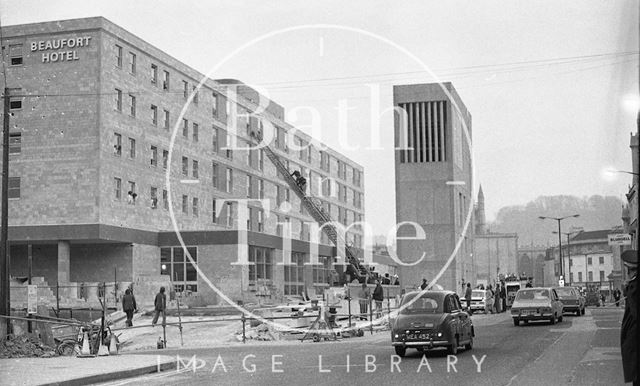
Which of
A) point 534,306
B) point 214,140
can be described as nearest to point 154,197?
point 214,140

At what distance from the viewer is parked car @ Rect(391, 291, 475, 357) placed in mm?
19844

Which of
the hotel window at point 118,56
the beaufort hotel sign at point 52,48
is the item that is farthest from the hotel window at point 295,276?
the beaufort hotel sign at point 52,48

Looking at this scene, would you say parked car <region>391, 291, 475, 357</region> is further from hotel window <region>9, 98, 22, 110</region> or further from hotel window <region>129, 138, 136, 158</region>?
hotel window <region>9, 98, 22, 110</region>

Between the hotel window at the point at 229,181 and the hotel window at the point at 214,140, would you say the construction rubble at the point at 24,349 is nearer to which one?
the hotel window at the point at 214,140

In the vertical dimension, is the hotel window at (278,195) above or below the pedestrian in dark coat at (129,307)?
above

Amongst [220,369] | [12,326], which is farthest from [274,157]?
[220,369]

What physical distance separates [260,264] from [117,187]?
14.0m

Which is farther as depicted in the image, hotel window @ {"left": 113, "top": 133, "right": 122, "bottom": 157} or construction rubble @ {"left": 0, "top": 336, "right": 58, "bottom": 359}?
hotel window @ {"left": 113, "top": 133, "right": 122, "bottom": 157}

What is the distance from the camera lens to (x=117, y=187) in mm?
54406

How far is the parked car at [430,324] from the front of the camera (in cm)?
1984

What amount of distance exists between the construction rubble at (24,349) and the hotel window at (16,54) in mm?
32974

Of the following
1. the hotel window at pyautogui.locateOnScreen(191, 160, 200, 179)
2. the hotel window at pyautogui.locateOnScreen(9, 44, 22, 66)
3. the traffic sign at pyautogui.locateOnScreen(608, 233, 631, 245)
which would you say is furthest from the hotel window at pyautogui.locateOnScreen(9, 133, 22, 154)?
the traffic sign at pyautogui.locateOnScreen(608, 233, 631, 245)

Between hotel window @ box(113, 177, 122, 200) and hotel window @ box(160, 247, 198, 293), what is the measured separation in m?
5.74

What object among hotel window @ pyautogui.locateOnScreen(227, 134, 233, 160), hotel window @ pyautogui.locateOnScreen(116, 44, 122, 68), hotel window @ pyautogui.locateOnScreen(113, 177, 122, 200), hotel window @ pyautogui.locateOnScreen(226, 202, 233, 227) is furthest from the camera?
hotel window @ pyautogui.locateOnScreen(226, 202, 233, 227)
